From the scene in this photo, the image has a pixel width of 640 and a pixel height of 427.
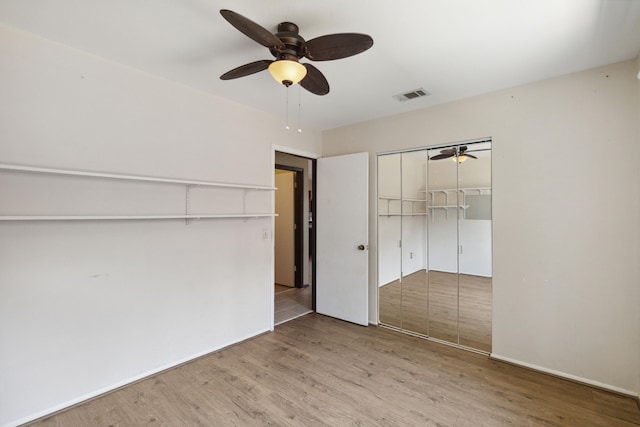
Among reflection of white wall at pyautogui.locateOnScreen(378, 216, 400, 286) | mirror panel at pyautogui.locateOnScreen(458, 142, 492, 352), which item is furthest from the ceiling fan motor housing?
reflection of white wall at pyautogui.locateOnScreen(378, 216, 400, 286)

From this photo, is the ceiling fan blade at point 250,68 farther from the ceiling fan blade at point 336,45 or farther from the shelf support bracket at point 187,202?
the shelf support bracket at point 187,202

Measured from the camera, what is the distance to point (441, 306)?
3.24 m

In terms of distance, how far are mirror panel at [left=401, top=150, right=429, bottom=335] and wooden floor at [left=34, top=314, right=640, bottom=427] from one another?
20.3 inches

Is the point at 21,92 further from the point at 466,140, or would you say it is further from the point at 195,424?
the point at 466,140

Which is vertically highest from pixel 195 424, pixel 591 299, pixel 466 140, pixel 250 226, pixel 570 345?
pixel 466 140

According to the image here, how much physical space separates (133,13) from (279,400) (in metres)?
2.78

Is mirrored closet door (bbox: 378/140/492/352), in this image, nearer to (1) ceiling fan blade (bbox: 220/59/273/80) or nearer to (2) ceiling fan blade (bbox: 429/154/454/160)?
(2) ceiling fan blade (bbox: 429/154/454/160)

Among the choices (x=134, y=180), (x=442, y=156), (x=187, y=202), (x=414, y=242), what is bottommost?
(x=414, y=242)

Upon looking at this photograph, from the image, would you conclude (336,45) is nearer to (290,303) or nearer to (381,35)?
(381,35)

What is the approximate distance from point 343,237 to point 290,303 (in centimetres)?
147

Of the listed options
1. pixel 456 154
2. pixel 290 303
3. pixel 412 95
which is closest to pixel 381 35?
pixel 412 95

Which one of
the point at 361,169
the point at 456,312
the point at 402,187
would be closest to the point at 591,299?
the point at 456,312

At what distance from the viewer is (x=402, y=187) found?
11.4 feet

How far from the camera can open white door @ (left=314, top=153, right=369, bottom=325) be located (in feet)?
11.8
